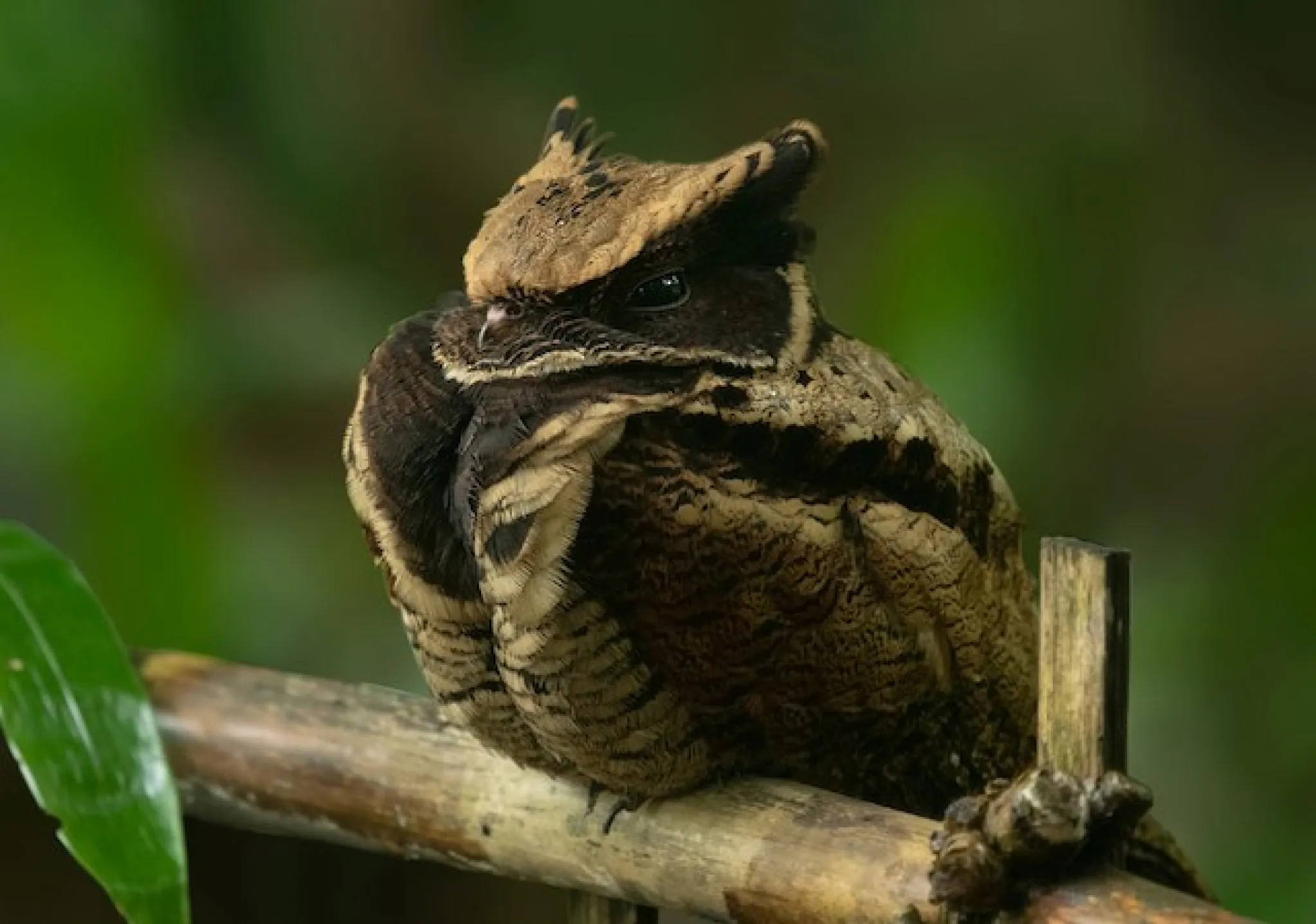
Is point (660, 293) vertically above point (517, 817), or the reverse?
point (660, 293)

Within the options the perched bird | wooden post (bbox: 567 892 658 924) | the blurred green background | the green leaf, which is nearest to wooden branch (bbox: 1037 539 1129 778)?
the perched bird

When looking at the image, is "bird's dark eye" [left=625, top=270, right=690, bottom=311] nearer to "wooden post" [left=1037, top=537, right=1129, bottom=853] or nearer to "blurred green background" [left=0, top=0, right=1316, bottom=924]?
"wooden post" [left=1037, top=537, right=1129, bottom=853]

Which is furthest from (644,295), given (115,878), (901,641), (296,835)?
(296,835)

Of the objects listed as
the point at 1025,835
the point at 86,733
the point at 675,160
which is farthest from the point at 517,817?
the point at 675,160

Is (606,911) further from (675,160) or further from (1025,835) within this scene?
(675,160)

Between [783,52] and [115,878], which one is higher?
[783,52]

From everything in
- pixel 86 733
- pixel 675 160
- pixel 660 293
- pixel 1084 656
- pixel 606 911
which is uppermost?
pixel 675 160

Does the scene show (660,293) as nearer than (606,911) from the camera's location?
Yes

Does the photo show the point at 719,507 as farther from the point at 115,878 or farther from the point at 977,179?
the point at 977,179
